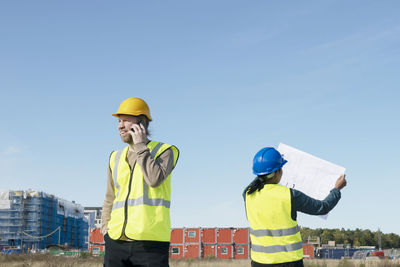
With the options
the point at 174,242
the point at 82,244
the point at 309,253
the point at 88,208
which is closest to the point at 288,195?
the point at 174,242

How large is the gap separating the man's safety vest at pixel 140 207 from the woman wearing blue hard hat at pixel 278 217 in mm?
788

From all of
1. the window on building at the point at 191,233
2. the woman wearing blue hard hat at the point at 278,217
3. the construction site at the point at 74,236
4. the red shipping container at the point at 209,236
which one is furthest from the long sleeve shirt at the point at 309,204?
the window on building at the point at 191,233

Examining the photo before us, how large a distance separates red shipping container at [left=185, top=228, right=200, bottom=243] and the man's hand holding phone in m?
43.3

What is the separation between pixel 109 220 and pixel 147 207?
1.75 ft

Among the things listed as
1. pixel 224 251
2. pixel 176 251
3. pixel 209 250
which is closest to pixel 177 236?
pixel 176 251

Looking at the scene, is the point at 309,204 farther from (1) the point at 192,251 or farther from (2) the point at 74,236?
(2) the point at 74,236

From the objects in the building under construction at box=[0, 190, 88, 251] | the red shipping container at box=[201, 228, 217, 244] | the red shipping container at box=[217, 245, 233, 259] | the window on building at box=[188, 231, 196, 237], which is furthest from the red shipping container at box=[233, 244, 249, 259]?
the building under construction at box=[0, 190, 88, 251]

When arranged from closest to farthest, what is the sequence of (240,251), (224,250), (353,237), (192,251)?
(240,251), (224,250), (192,251), (353,237)

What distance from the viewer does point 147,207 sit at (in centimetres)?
330

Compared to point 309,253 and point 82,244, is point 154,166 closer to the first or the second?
point 309,253

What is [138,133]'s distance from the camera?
11.3 ft

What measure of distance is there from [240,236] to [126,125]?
43447mm

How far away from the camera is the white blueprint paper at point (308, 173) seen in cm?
369

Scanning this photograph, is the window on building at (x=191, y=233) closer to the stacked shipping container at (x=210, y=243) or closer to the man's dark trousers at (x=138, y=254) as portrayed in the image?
the stacked shipping container at (x=210, y=243)
